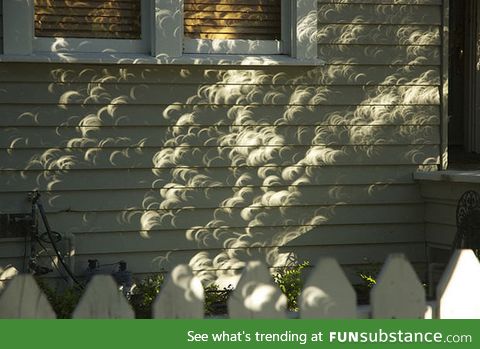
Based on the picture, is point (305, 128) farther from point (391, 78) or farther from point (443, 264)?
point (443, 264)

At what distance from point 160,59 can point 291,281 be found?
2047 millimetres

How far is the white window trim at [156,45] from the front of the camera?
278 inches

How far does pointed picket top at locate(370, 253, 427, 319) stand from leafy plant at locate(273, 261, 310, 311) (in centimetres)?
428

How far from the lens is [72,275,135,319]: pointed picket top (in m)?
2.58

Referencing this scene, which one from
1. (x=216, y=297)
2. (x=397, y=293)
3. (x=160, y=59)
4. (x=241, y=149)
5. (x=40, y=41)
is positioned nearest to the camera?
(x=397, y=293)

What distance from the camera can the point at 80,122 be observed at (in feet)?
23.9

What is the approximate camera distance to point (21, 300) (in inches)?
101

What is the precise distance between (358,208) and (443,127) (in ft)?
3.49

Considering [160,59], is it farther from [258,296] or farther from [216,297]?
[258,296]

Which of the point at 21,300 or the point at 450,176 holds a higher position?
the point at 450,176

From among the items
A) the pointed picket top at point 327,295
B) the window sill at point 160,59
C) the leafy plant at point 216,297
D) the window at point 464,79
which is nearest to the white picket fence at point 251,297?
the pointed picket top at point 327,295

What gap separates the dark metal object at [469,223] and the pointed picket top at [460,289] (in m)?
4.83

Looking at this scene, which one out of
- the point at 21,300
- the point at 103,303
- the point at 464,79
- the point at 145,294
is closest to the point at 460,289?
the point at 103,303

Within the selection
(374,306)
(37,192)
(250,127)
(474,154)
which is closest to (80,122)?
(37,192)
